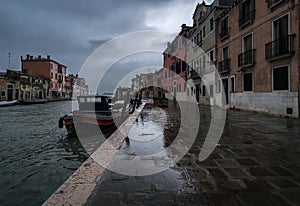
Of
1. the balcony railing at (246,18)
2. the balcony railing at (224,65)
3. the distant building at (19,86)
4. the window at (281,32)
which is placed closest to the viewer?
the window at (281,32)

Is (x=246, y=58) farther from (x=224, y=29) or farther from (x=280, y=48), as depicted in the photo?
(x=224, y=29)

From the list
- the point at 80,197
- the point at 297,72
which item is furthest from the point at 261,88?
the point at 80,197

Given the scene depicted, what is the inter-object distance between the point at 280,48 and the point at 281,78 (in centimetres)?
152

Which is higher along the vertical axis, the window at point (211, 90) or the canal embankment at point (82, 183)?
the window at point (211, 90)

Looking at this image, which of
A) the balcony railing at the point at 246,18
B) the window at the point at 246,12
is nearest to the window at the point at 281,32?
the balcony railing at the point at 246,18

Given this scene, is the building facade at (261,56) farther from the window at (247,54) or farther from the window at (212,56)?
the window at (212,56)

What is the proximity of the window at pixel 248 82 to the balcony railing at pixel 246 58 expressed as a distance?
76 centimetres

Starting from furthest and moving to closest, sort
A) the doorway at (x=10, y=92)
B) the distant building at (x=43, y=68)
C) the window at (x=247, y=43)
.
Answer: the distant building at (x=43, y=68) < the doorway at (x=10, y=92) < the window at (x=247, y=43)

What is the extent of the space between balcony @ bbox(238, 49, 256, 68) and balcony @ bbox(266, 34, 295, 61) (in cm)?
149

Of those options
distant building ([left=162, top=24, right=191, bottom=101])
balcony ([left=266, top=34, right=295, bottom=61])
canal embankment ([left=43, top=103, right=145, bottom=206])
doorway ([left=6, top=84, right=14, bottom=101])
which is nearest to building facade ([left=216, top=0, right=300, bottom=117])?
balcony ([left=266, top=34, right=295, bottom=61])

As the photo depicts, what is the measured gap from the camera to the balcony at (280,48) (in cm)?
988

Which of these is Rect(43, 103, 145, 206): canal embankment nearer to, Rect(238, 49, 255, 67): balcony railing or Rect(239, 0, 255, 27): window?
Rect(238, 49, 255, 67): balcony railing

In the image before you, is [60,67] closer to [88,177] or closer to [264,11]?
[264,11]

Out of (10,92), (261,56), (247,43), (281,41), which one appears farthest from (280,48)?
(10,92)
